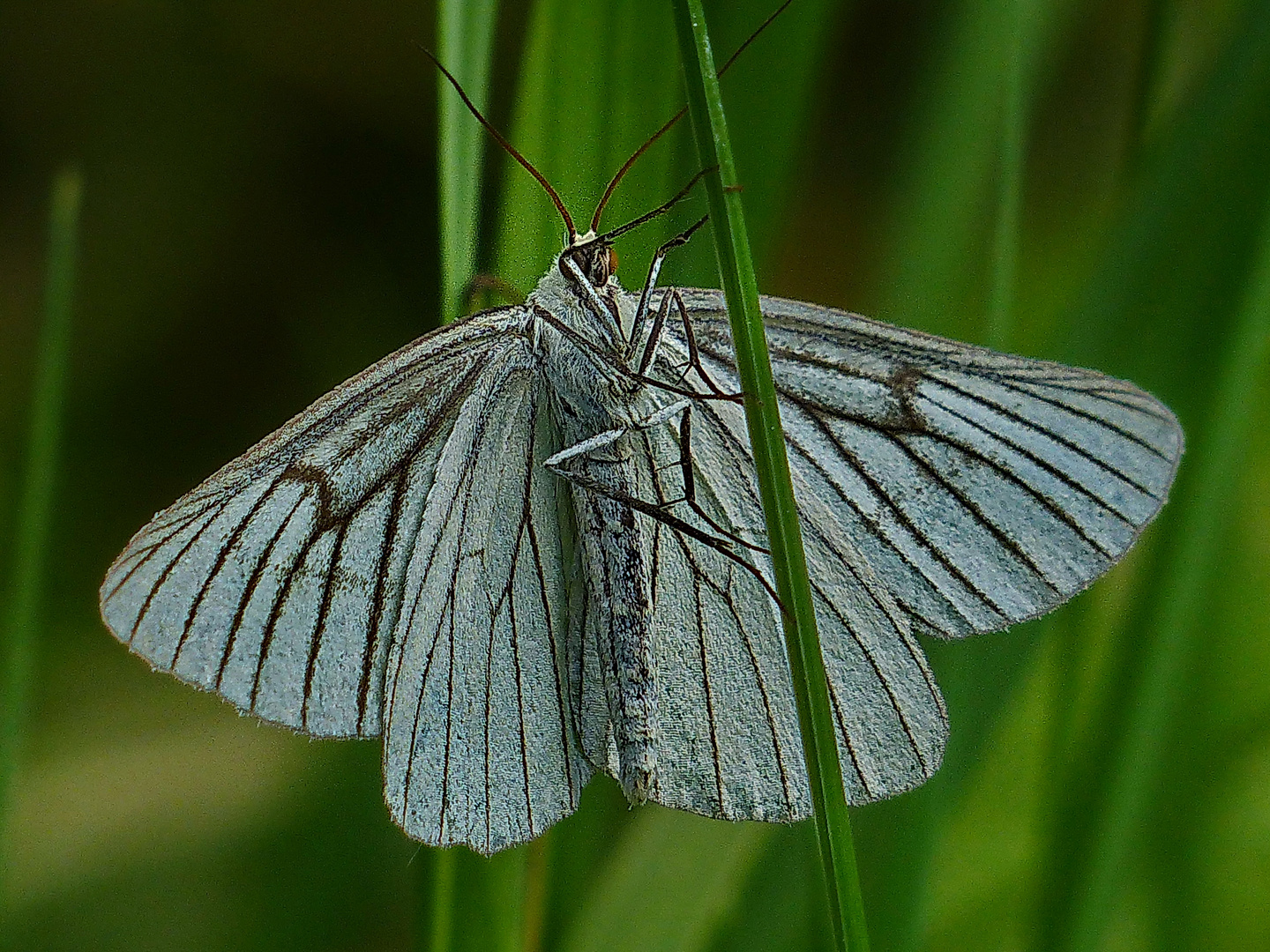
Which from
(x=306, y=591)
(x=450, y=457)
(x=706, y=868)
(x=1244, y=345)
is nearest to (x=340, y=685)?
(x=306, y=591)

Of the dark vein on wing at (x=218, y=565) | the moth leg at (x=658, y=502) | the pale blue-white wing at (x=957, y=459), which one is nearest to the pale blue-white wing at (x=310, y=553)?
the dark vein on wing at (x=218, y=565)

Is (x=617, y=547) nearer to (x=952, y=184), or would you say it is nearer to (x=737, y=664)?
Result: (x=737, y=664)

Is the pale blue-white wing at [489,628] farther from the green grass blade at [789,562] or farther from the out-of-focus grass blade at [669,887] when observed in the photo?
the green grass blade at [789,562]

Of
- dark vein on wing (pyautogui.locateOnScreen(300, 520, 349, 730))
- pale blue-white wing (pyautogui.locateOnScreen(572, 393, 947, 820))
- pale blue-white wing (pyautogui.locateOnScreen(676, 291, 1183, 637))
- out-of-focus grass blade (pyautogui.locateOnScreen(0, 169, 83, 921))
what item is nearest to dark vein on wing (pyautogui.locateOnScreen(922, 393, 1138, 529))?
pale blue-white wing (pyautogui.locateOnScreen(676, 291, 1183, 637))

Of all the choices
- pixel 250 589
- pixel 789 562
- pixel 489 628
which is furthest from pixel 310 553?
pixel 789 562

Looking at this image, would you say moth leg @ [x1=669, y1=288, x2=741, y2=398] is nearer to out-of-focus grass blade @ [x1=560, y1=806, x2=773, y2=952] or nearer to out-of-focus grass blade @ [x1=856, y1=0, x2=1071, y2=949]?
out-of-focus grass blade @ [x1=856, y1=0, x2=1071, y2=949]

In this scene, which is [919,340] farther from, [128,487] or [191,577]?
[128,487]
